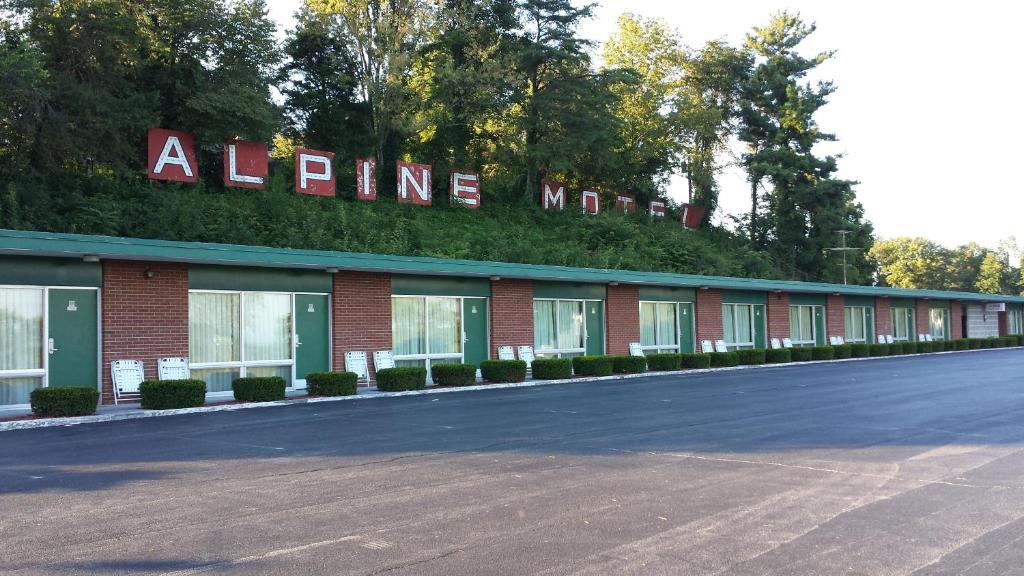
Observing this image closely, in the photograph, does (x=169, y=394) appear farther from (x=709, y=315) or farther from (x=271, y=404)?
(x=709, y=315)

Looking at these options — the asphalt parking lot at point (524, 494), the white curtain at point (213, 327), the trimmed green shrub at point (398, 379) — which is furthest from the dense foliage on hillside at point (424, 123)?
the asphalt parking lot at point (524, 494)

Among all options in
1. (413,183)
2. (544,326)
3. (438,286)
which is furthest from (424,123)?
(438,286)

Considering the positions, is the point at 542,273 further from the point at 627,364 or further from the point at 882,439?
the point at 882,439

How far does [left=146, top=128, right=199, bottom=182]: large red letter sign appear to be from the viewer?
3509 centimetres

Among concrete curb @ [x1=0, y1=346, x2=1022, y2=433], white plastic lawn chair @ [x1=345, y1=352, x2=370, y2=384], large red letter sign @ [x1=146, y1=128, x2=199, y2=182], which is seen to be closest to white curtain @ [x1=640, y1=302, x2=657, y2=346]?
concrete curb @ [x1=0, y1=346, x2=1022, y2=433]

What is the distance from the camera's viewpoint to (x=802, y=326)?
128 feet

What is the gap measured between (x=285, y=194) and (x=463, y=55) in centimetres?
1557

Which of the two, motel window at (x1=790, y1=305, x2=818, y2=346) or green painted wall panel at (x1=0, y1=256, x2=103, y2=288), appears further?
motel window at (x1=790, y1=305, x2=818, y2=346)

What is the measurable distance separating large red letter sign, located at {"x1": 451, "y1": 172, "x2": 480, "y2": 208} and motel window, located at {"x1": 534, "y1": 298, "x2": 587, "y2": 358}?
68.7ft

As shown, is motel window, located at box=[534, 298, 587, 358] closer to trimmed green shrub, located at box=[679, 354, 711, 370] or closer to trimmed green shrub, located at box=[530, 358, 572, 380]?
trimmed green shrub, located at box=[530, 358, 572, 380]

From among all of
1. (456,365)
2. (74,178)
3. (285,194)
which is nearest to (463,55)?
(285,194)

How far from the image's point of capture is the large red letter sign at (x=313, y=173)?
39084 millimetres

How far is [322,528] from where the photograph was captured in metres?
6.87

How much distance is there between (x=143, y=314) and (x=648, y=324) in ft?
58.6
